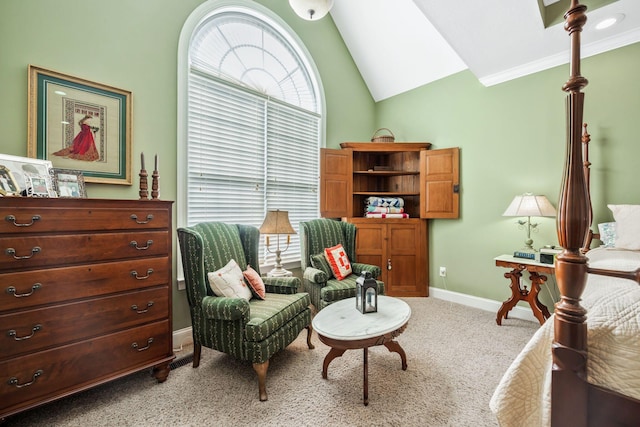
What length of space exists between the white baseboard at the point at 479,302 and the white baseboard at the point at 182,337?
9.85 feet

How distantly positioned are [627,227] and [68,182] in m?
4.08

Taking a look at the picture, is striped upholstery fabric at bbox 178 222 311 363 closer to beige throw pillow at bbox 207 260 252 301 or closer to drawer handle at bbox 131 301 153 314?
beige throw pillow at bbox 207 260 252 301

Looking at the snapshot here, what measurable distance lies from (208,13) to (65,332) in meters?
2.80

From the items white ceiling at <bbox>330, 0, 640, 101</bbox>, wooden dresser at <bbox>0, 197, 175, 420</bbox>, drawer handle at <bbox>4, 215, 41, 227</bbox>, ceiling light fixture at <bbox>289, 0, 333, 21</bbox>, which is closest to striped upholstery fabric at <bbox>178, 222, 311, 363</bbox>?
wooden dresser at <bbox>0, 197, 175, 420</bbox>

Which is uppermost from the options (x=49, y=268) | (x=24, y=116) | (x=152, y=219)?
(x=24, y=116)

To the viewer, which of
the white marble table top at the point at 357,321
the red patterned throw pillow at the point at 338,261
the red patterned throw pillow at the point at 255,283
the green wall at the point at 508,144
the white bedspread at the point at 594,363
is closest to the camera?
the white bedspread at the point at 594,363

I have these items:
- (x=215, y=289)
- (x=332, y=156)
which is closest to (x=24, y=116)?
(x=215, y=289)

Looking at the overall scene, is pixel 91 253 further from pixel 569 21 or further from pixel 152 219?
pixel 569 21

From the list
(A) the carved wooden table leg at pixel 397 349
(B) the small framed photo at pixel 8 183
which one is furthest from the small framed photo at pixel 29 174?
(A) the carved wooden table leg at pixel 397 349

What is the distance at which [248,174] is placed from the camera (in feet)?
10.1

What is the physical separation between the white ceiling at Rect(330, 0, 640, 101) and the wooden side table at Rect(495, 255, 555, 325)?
206 centimetres

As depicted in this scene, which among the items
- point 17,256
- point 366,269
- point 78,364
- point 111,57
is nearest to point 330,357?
point 366,269

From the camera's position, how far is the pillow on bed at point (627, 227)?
2.14m

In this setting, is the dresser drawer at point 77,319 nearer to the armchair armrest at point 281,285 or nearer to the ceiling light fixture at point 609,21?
the armchair armrest at point 281,285
